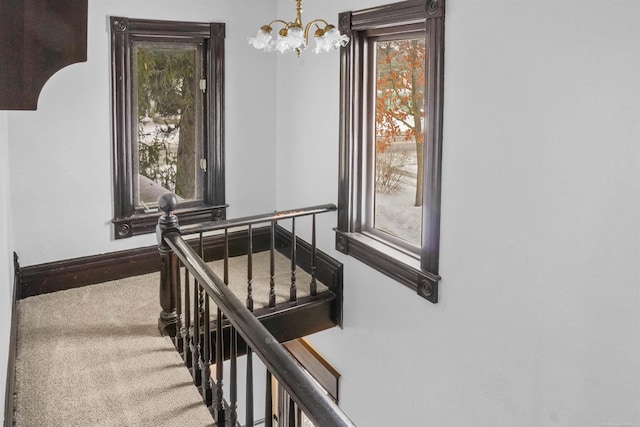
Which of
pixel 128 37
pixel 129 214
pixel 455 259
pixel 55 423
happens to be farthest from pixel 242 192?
pixel 55 423

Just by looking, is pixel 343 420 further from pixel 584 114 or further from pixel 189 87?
pixel 189 87

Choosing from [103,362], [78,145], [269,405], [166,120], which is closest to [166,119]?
[166,120]

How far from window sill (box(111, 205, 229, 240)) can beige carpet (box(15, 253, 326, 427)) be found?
0.39 meters

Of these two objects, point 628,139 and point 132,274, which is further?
point 132,274

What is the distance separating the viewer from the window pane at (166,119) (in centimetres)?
408

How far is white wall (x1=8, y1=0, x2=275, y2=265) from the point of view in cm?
371

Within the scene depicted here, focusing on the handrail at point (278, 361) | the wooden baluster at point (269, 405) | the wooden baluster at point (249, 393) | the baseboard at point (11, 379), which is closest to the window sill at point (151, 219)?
the baseboard at point (11, 379)

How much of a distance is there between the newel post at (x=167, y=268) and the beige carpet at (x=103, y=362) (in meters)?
0.11

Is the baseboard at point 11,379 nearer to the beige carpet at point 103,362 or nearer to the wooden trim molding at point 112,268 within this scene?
the beige carpet at point 103,362

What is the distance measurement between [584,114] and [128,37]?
A: 9.99 feet

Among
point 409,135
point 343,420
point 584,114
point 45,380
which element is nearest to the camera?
point 343,420

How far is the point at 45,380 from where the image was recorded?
2725 mm

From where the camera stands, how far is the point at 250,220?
11.7 ft

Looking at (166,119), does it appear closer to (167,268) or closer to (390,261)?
(167,268)
